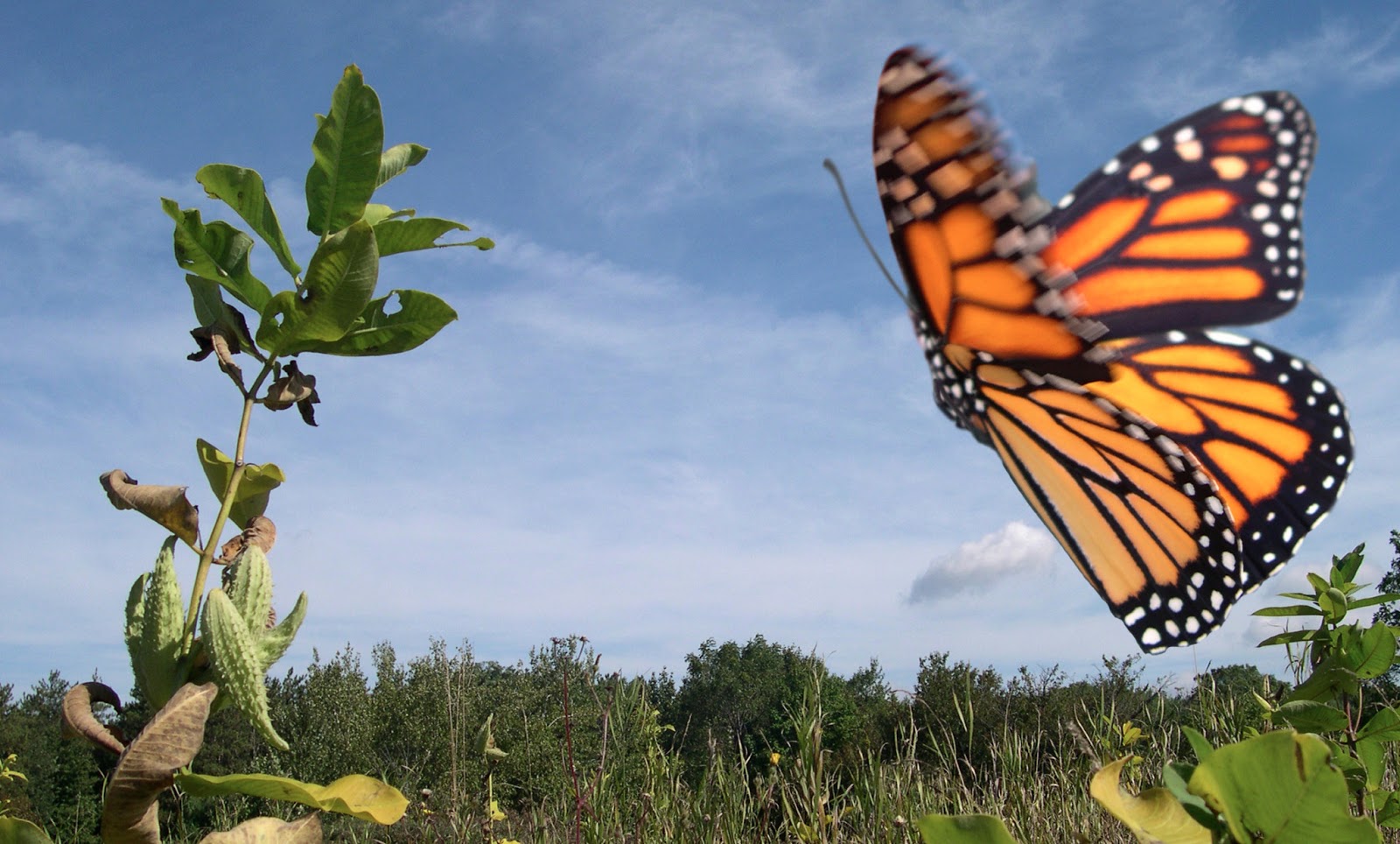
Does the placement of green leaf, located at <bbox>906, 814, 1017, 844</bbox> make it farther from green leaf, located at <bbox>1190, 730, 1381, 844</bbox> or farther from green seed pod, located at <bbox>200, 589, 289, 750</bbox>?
green seed pod, located at <bbox>200, 589, 289, 750</bbox>

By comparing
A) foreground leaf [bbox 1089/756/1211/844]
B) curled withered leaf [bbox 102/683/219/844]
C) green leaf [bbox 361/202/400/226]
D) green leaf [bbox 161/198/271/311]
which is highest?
green leaf [bbox 361/202/400/226]

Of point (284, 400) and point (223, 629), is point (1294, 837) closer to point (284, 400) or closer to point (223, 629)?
point (223, 629)

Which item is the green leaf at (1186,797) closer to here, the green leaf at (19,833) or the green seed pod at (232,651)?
the green seed pod at (232,651)

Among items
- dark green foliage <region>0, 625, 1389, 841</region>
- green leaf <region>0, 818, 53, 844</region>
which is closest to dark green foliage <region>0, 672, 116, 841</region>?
dark green foliage <region>0, 625, 1389, 841</region>

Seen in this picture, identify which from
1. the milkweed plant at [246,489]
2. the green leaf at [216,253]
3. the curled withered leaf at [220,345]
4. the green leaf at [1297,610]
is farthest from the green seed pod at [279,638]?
the green leaf at [1297,610]

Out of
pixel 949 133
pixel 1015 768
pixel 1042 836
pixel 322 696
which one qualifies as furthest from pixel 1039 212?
pixel 322 696

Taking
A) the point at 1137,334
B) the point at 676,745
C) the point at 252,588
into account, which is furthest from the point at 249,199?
the point at 676,745

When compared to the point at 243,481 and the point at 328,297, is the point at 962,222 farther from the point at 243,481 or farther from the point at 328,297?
the point at 243,481
